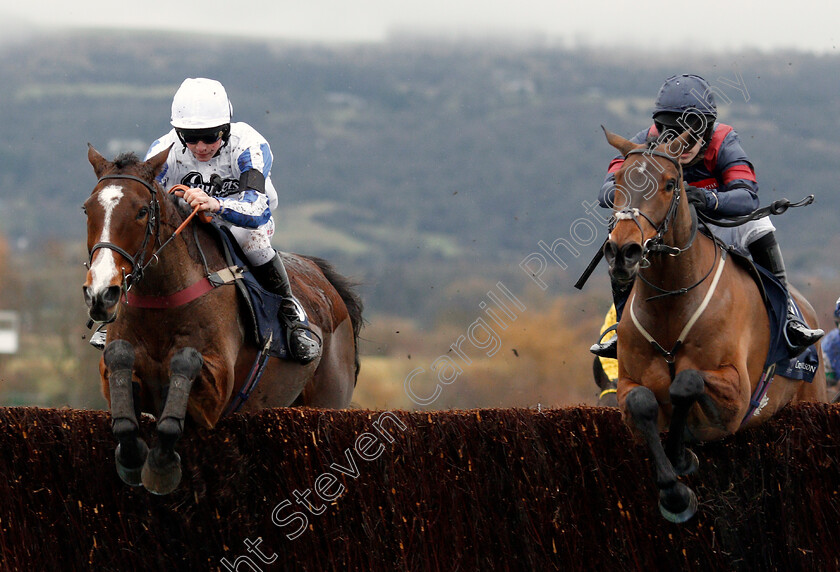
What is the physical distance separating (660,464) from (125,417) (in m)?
2.67

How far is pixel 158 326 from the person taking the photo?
19.2 feet

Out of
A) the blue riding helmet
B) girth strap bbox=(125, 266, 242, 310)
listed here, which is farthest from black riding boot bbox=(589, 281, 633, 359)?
girth strap bbox=(125, 266, 242, 310)

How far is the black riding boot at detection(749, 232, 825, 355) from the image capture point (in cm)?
618

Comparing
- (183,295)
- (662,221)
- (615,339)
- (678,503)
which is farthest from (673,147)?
(183,295)

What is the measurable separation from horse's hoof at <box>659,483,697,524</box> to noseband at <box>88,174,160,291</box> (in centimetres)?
281

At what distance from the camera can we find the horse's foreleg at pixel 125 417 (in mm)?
5398

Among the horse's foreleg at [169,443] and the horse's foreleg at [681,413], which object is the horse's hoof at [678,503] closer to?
the horse's foreleg at [681,413]

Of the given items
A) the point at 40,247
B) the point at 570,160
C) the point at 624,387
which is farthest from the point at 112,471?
the point at 570,160

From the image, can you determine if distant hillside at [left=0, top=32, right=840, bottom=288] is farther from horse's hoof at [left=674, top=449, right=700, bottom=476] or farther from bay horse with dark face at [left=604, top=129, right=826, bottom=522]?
horse's hoof at [left=674, top=449, right=700, bottom=476]

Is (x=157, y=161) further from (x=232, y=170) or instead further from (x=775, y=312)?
(x=775, y=312)

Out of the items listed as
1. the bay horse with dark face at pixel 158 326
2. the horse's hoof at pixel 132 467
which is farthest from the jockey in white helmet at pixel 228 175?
the horse's hoof at pixel 132 467

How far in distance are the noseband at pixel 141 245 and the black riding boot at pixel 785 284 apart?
3608 mm

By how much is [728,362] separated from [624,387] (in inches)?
21.9

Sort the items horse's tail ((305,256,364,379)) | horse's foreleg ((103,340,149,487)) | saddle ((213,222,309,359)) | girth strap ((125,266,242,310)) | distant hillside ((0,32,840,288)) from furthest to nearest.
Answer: distant hillside ((0,32,840,288)) → horse's tail ((305,256,364,379)) → saddle ((213,222,309,359)) → girth strap ((125,266,242,310)) → horse's foreleg ((103,340,149,487))
